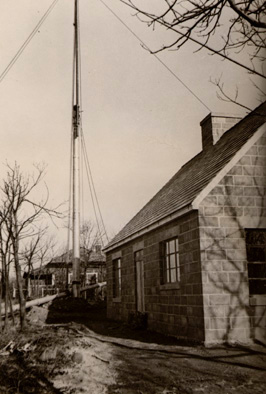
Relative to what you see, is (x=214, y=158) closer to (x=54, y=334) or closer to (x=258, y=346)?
(x=258, y=346)

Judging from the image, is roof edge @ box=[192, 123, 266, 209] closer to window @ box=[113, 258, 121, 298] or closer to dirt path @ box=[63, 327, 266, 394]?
dirt path @ box=[63, 327, 266, 394]

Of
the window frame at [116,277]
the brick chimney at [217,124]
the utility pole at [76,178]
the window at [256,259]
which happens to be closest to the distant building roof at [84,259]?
the utility pole at [76,178]

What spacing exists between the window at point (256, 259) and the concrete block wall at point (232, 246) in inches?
7.1

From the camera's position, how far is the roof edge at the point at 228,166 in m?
9.66

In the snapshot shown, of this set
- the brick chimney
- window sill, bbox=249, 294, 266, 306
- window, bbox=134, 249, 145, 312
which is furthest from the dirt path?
the brick chimney

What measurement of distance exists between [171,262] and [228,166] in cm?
333

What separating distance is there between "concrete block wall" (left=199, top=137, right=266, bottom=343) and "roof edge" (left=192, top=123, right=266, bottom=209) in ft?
0.33

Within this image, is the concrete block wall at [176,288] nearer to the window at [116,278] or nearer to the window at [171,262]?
the window at [171,262]

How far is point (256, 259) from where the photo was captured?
977 centimetres

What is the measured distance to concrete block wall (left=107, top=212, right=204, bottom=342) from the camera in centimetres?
959

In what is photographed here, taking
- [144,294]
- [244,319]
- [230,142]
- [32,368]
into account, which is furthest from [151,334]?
[230,142]

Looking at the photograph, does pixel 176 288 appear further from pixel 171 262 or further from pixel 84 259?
pixel 84 259

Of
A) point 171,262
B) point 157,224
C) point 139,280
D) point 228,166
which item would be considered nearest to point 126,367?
point 171,262

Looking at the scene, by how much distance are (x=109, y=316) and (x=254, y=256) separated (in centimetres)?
961
